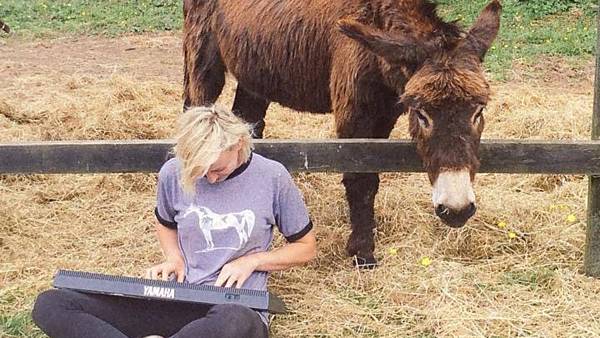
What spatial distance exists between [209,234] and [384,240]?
1795 millimetres

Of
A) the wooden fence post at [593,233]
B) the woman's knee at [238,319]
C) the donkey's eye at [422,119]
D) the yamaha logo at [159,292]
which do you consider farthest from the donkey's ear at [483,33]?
the yamaha logo at [159,292]

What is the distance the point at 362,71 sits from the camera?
4309 millimetres

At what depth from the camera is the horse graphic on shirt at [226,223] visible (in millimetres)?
3320

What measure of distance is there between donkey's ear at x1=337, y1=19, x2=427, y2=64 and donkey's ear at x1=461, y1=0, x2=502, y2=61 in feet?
0.76

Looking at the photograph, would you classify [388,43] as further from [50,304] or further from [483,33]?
[50,304]

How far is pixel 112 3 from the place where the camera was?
628 inches

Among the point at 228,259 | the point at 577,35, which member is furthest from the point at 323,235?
the point at 577,35

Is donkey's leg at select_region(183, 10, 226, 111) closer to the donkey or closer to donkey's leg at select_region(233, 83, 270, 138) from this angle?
the donkey

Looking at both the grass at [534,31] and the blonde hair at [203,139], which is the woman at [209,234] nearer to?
the blonde hair at [203,139]

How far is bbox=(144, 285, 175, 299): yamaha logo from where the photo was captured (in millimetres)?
3117

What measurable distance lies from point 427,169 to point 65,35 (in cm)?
1059

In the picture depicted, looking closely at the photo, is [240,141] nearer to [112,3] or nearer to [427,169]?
[427,169]

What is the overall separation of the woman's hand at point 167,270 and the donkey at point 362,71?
46.9 inches

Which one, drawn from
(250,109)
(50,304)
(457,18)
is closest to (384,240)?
(250,109)
